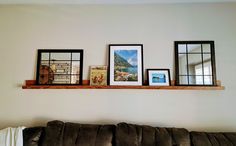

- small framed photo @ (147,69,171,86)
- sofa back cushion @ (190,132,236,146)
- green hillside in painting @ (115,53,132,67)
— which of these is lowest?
sofa back cushion @ (190,132,236,146)

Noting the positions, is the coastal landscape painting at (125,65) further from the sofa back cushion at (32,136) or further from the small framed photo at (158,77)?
the sofa back cushion at (32,136)

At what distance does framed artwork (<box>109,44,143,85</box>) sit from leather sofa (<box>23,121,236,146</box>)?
0.54 meters

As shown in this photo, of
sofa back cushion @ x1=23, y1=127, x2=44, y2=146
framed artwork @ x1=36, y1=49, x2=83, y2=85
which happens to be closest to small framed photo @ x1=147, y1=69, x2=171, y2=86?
framed artwork @ x1=36, y1=49, x2=83, y2=85

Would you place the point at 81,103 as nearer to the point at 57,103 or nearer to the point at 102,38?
the point at 57,103

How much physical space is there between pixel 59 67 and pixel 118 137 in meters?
1.08

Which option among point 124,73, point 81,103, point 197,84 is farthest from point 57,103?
point 197,84

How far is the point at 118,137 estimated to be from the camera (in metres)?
1.67

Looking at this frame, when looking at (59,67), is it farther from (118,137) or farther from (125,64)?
(118,137)

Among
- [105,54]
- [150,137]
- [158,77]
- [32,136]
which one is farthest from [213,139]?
[32,136]

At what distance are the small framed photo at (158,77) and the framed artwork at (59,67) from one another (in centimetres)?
82

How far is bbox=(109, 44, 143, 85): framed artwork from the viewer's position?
2.03 m

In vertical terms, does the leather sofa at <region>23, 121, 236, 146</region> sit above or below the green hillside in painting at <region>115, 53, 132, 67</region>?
below

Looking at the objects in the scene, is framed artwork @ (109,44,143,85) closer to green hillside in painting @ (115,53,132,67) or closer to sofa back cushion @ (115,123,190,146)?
green hillside in painting @ (115,53,132,67)

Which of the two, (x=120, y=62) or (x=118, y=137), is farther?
(x=120, y=62)
